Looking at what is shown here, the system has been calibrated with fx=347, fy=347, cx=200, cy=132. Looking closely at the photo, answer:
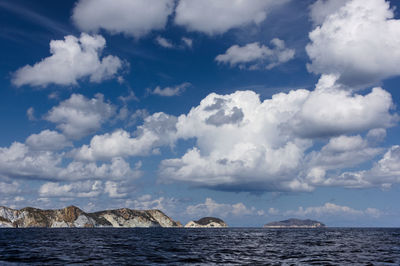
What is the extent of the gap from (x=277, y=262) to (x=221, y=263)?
767 centimetres

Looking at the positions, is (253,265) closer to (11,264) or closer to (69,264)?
(69,264)

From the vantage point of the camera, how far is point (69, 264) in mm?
42906

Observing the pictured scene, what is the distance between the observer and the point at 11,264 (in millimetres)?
42188

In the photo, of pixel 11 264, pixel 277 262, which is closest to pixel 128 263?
pixel 11 264

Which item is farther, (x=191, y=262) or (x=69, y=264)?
(x=191, y=262)

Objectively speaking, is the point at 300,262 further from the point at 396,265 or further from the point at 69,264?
the point at 69,264

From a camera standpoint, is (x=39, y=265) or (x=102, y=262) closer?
(x=39, y=265)

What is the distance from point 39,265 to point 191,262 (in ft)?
61.2

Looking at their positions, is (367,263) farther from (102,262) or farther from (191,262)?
(102,262)

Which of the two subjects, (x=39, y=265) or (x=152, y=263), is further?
(x=152, y=263)

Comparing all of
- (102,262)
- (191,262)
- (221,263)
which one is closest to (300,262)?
Result: (221,263)

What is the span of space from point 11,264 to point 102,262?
35.1 feet

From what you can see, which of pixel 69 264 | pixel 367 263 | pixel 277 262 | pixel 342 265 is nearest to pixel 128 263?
pixel 69 264

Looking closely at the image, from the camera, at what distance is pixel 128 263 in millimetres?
44438
